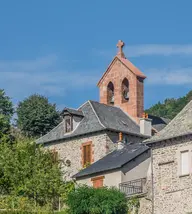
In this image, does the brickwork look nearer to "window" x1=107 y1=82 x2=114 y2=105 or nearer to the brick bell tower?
the brick bell tower

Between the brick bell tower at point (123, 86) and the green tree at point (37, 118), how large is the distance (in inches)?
371

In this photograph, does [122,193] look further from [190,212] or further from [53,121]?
[53,121]

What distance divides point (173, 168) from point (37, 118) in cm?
2959

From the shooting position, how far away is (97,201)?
155ft

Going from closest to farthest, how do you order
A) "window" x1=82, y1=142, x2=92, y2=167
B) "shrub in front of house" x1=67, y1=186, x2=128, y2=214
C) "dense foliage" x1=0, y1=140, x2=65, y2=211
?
"shrub in front of house" x1=67, y1=186, x2=128, y2=214, "dense foliage" x1=0, y1=140, x2=65, y2=211, "window" x1=82, y1=142, x2=92, y2=167

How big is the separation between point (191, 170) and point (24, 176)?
13286 millimetres

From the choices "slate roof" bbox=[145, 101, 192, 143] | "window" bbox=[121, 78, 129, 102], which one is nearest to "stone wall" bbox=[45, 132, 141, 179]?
"window" bbox=[121, 78, 129, 102]

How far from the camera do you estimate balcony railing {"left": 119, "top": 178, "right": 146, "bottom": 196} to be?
165 feet

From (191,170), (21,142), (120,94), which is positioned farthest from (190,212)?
(120,94)

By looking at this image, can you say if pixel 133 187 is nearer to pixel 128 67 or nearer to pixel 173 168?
pixel 173 168

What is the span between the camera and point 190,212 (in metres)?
46.1

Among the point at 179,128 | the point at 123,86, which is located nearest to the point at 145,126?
the point at 123,86

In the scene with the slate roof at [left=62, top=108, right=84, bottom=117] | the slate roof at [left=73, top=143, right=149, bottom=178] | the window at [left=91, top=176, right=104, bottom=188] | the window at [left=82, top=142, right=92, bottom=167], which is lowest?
the window at [left=91, top=176, right=104, bottom=188]

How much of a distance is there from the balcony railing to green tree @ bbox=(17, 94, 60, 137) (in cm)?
2494
